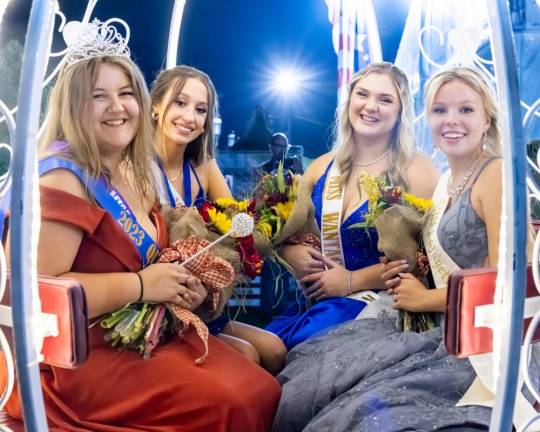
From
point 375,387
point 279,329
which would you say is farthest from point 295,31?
point 375,387

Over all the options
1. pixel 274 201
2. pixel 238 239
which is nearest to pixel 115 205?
pixel 238 239

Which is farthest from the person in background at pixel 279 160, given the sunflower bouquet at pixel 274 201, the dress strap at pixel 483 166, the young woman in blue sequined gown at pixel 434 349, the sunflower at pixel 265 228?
the dress strap at pixel 483 166

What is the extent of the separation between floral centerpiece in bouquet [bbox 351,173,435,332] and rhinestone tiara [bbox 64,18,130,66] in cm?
66

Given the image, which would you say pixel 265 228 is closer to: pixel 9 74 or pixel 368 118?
pixel 368 118

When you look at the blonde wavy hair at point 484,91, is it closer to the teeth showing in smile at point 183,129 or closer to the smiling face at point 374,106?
the smiling face at point 374,106

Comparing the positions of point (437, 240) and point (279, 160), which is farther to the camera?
point (279, 160)

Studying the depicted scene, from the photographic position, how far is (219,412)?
159 centimetres

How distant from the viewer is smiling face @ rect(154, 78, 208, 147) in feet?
6.11

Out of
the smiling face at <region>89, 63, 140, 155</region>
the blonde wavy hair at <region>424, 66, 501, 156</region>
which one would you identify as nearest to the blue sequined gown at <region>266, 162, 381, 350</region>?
the blonde wavy hair at <region>424, 66, 501, 156</region>

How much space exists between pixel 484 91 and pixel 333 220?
468mm

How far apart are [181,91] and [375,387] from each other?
81 centimetres

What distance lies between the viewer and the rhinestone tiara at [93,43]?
5.40 ft

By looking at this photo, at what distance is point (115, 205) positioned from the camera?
1.62 meters

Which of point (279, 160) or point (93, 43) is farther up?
point (93, 43)
